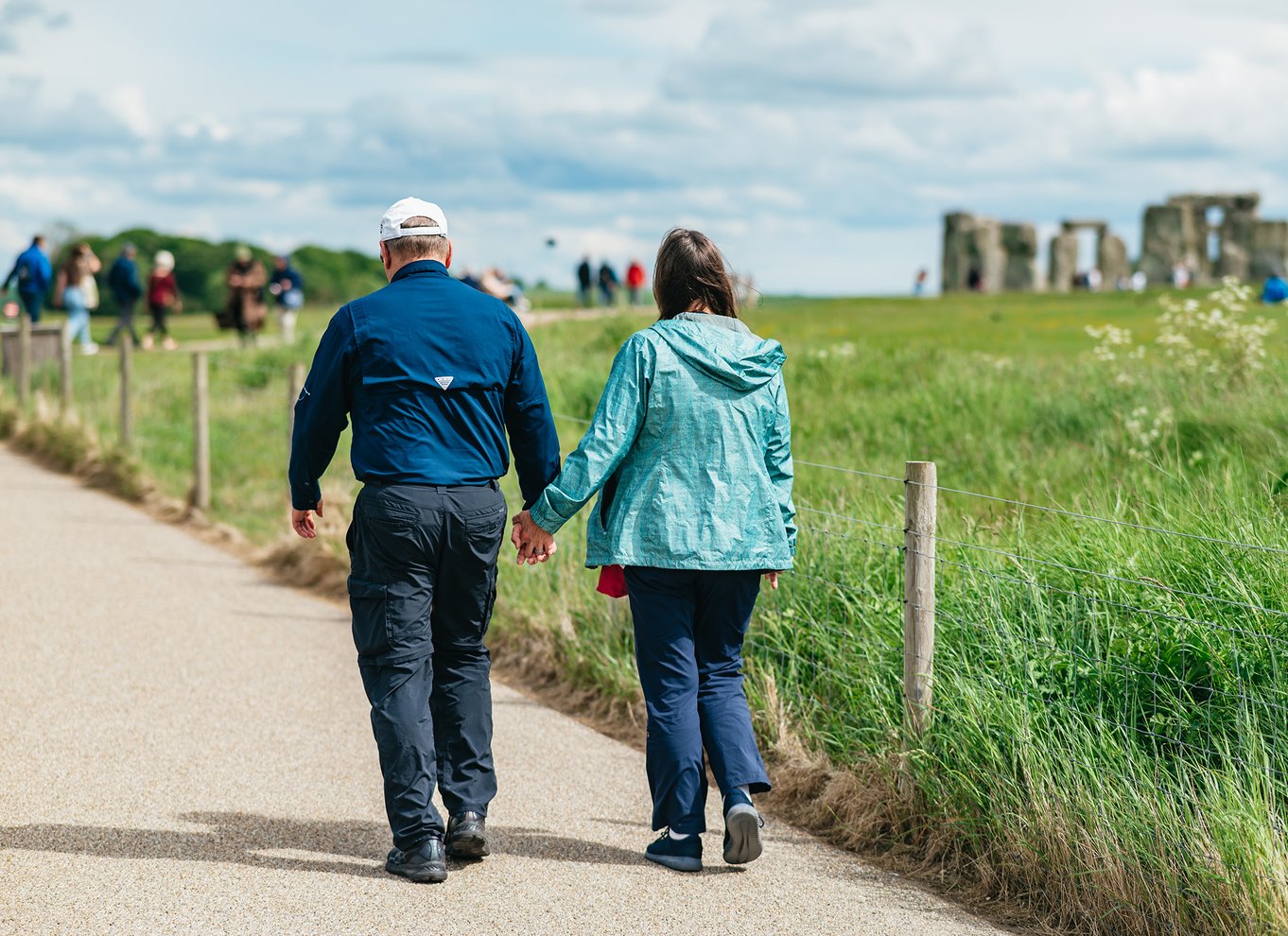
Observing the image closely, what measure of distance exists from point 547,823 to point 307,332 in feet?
69.4

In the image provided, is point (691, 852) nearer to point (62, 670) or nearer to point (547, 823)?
point (547, 823)

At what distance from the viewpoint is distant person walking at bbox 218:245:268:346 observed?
28.2 metres

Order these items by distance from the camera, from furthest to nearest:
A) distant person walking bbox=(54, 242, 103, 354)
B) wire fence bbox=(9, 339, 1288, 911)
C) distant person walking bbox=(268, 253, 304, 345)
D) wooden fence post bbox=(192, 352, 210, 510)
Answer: distant person walking bbox=(268, 253, 304, 345), distant person walking bbox=(54, 242, 103, 354), wooden fence post bbox=(192, 352, 210, 510), wire fence bbox=(9, 339, 1288, 911)

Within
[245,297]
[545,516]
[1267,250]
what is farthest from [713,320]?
[1267,250]

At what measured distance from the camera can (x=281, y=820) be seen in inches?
221

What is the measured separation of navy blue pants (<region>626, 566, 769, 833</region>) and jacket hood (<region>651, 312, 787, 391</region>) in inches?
25.4

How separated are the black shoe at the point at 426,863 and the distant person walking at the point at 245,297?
24.4 meters

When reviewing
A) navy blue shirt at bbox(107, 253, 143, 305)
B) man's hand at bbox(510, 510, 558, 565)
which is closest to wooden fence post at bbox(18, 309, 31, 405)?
navy blue shirt at bbox(107, 253, 143, 305)

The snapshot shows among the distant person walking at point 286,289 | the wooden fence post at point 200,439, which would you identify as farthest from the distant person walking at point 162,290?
the wooden fence post at point 200,439

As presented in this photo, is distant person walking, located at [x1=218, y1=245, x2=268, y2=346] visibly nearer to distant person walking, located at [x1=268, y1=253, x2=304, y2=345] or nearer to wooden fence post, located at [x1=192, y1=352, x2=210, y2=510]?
distant person walking, located at [x1=268, y1=253, x2=304, y2=345]

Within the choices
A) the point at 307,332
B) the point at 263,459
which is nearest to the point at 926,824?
the point at 263,459

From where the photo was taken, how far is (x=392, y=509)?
16.0 ft

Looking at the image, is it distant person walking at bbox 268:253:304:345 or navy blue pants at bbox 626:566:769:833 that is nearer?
navy blue pants at bbox 626:566:769:833

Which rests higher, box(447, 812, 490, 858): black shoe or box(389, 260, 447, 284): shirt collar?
box(389, 260, 447, 284): shirt collar
